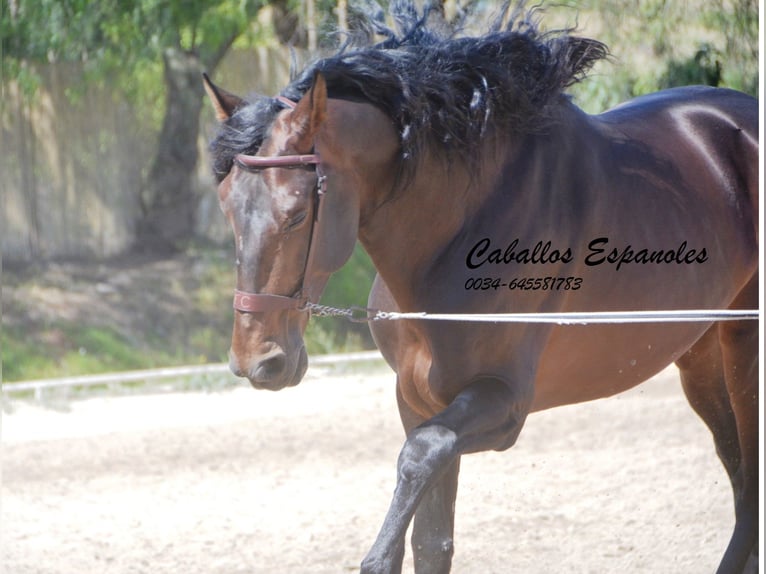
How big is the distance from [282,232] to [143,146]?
9008 millimetres

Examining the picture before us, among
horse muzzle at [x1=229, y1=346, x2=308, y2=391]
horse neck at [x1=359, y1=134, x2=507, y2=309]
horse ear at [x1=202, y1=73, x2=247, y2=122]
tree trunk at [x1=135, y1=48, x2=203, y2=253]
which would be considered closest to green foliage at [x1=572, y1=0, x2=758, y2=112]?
tree trunk at [x1=135, y1=48, x2=203, y2=253]

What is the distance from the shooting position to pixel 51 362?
914 cm

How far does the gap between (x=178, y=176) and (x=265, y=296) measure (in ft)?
28.9

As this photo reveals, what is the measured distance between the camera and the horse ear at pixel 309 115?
2.97 m

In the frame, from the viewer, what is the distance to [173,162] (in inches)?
451

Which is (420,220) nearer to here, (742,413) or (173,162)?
(742,413)

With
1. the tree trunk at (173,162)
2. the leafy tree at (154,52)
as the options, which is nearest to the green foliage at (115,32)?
the leafy tree at (154,52)

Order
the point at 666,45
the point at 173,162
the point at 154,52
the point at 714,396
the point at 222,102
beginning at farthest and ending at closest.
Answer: the point at 173,162
the point at 154,52
the point at 666,45
the point at 714,396
the point at 222,102

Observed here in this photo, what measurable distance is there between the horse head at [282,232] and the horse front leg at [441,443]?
0.42 m

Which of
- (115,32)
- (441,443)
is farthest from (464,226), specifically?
(115,32)

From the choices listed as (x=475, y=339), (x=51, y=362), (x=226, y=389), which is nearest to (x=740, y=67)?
(x=226, y=389)

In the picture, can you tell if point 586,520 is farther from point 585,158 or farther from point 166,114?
point 166,114

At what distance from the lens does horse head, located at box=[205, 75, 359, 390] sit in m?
2.97

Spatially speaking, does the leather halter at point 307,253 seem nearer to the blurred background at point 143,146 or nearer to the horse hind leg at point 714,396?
the horse hind leg at point 714,396
